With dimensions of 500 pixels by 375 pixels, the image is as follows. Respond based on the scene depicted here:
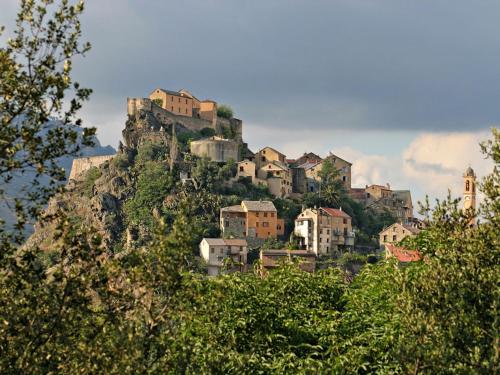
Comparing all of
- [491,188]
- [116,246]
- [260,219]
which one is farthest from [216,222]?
[491,188]

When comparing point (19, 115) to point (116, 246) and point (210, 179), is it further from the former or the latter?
point (210, 179)

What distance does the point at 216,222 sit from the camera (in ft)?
470

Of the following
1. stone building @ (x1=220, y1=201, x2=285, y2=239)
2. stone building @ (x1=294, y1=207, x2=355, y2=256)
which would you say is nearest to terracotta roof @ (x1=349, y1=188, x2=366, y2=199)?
stone building @ (x1=294, y1=207, x2=355, y2=256)

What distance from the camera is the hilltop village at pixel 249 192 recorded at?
141m

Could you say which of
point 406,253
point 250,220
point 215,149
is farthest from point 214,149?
point 406,253

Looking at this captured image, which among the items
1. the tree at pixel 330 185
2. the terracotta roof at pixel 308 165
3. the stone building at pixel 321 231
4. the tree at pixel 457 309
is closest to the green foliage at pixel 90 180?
the stone building at pixel 321 231

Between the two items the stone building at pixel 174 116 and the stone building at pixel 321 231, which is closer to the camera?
the stone building at pixel 321 231

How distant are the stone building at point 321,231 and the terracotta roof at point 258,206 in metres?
5.13

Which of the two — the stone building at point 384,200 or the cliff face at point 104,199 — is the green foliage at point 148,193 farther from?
the stone building at point 384,200

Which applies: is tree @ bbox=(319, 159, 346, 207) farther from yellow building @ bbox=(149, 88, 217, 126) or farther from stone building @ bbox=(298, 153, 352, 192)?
yellow building @ bbox=(149, 88, 217, 126)

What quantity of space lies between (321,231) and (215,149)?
87.0ft

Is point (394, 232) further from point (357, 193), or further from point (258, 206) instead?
point (357, 193)

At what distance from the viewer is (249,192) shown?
154 metres

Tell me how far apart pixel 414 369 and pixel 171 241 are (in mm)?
6874
